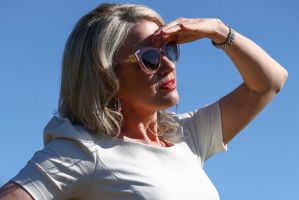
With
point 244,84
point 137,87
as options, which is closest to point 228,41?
point 244,84

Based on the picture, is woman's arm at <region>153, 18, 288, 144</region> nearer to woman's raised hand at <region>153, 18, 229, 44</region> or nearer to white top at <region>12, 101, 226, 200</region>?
woman's raised hand at <region>153, 18, 229, 44</region>

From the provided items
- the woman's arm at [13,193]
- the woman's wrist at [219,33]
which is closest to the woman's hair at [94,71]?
the woman's wrist at [219,33]

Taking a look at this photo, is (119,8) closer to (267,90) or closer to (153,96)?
(153,96)

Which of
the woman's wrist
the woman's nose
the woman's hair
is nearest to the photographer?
the woman's hair

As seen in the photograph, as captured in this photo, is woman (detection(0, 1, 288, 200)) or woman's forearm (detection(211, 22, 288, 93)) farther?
woman's forearm (detection(211, 22, 288, 93))

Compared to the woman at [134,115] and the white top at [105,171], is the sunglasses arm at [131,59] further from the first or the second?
the white top at [105,171]

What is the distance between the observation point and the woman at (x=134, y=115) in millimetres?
4312

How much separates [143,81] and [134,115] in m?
0.31

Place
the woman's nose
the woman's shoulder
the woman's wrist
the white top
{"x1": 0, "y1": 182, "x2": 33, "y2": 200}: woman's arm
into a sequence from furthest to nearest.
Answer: the woman's wrist, the woman's nose, the woman's shoulder, the white top, {"x1": 0, "y1": 182, "x2": 33, "y2": 200}: woman's arm

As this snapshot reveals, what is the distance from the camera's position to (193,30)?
16.2 feet

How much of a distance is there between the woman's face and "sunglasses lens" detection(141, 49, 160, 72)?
49mm

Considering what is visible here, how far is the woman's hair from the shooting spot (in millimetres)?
4680

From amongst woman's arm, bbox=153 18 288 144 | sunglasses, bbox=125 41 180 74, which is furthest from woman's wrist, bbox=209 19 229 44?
sunglasses, bbox=125 41 180 74

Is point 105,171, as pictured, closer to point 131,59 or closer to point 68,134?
point 68,134
